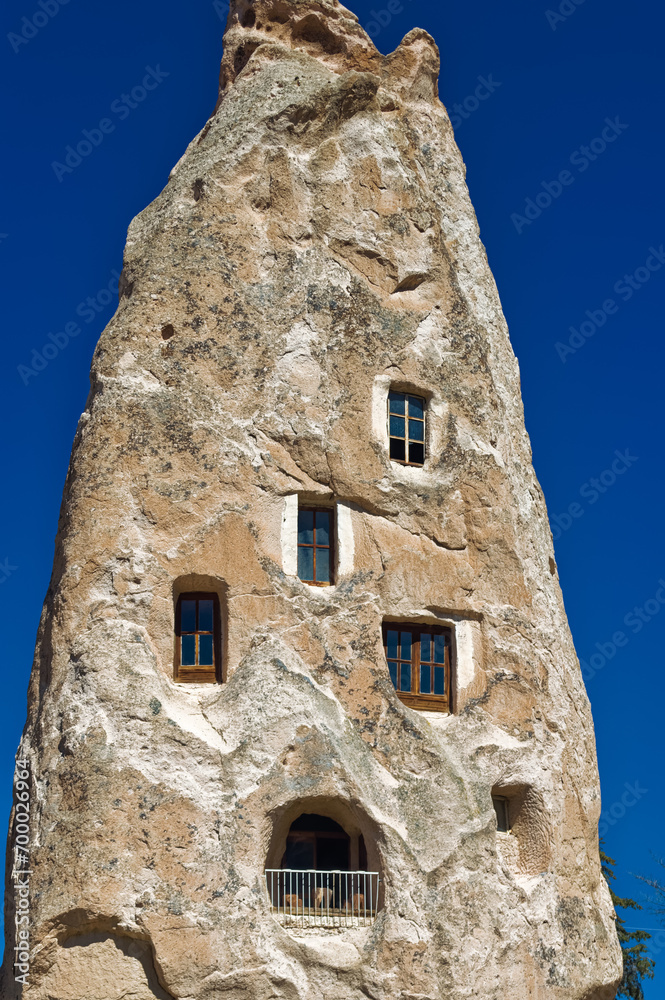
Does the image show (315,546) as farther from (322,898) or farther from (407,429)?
(322,898)

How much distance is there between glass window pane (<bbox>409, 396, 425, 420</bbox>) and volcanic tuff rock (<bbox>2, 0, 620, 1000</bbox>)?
180mm

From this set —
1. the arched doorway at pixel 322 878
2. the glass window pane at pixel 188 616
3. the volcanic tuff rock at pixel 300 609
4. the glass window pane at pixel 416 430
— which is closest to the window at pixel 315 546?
the volcanic tuff rock at pixel 300 609

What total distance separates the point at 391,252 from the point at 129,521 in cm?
730

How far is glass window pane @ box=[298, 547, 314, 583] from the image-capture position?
27.1 m

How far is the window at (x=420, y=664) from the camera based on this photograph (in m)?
27.2

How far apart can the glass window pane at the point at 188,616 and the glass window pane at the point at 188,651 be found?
0.48 ft

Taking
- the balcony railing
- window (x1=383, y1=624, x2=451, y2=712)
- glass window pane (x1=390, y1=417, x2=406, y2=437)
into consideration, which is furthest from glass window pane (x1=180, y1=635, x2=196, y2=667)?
glass window pane (x1=390, y1=417, x2=406, y2=437)

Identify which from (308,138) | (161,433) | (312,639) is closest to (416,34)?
(308,138)

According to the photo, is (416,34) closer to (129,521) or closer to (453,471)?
(453,471)

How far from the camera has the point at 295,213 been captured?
96.1ft

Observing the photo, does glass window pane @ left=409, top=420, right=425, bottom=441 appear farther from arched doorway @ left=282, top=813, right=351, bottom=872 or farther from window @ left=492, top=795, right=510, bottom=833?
arched doorway @ left=282, top=813, right=351, bottom=872

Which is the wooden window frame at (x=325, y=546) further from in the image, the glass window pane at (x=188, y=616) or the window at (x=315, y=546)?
the glass window pane at (x=188, y=616)

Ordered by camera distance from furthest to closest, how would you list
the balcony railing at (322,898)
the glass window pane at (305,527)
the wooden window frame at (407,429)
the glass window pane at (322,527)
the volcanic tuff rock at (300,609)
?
the wooden window frame at (407,429)
the glass window pane at (322,527)
the glass window pane at (305,527)
the balcony railing at (322,898)
the volcanic tuff rock at (300,609)

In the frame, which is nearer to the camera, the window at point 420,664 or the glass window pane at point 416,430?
the window at point 420,664
